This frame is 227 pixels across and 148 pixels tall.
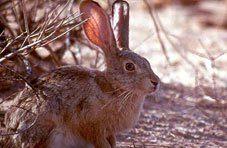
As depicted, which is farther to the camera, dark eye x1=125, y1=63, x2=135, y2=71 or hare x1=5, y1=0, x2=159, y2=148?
dark eye x1=125, y1=63, x2=135, y2=71

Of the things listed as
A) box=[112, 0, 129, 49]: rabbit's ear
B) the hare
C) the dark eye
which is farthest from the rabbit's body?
box=[112, 0, 129, 49]: rabbit's ear

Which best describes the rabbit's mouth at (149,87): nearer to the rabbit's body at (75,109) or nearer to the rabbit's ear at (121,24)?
the rabbit's body at (75,109)

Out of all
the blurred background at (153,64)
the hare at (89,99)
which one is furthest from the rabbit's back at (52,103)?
the blurred background at (153,64)

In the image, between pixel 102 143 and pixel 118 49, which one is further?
pixel 118 49

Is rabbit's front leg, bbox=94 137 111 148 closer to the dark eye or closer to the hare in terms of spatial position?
the hare

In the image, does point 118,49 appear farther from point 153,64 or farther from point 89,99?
point 153,64

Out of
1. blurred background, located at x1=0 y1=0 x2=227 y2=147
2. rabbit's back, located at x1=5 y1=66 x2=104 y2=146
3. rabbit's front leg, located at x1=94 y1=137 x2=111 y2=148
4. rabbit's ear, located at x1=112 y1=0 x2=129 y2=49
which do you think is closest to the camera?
rabbit's back, located at x1=5 y1=66 x2=104 y2=146

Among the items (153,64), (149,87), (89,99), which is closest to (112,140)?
(89,99)
